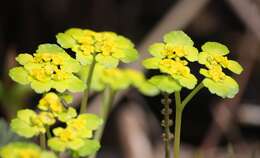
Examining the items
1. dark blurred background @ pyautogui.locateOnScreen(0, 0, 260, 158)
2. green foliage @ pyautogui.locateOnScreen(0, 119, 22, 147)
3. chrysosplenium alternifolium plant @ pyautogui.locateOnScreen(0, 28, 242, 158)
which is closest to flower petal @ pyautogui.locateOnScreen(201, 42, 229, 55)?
chrysosplenium alternifolium plant @ pyautogui.locateOnScreen(0, 28, 242, 158)

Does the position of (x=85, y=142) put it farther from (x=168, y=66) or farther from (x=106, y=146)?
(x=106, y=146)

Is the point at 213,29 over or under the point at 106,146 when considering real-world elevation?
over

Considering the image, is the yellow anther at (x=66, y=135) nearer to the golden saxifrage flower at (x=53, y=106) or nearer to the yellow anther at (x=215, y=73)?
the golden saxifrage flower at (x=53, y=106)

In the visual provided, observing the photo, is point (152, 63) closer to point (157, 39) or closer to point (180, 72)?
point (180, 72)

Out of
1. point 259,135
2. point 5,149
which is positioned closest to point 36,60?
point 5,149

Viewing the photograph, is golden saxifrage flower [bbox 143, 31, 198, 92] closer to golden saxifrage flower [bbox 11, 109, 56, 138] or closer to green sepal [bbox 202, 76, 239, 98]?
green sepal [bbox 202, 76, 239, 98]

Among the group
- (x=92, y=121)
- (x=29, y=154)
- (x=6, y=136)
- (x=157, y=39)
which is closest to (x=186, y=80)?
(x=92, y=121)
